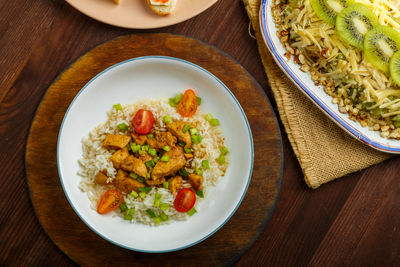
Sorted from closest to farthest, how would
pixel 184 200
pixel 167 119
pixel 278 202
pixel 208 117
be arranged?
pixel 184 200 → pixel 167 119 → pixel 208 117 → pixel 278 202

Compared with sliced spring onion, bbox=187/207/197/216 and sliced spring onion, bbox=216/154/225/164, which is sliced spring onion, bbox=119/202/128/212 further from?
sliced spring onion, bbox=216/154/225/164

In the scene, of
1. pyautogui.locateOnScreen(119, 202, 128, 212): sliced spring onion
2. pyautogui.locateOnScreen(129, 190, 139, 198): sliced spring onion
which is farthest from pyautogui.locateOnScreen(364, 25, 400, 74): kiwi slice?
pyautogui.locateOnScreen(119, 202, 128, 212): sliced spring onion

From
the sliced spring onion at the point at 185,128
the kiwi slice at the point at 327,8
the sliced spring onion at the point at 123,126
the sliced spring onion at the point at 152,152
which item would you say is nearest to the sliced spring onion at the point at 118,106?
the sliced spring onion at the point at 123,126

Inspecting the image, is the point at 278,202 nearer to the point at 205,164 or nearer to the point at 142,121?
the point at 205,164

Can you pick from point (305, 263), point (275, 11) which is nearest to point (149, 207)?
point (305, 263)

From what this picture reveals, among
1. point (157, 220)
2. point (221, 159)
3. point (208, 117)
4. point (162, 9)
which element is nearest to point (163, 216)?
point (157, 220)

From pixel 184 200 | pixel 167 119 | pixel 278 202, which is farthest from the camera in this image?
pixel 278 202

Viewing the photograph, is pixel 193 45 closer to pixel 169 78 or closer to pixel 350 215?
pixel 169 78
